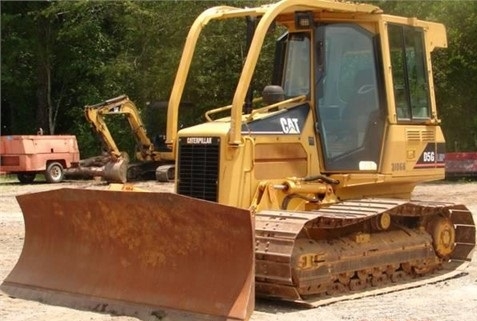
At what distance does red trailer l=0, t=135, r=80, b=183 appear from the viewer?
78.3 feet

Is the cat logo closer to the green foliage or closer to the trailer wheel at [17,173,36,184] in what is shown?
the green foliage

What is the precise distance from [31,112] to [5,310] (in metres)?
29.2

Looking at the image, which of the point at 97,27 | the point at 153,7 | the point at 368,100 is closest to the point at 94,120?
the point at 153,7

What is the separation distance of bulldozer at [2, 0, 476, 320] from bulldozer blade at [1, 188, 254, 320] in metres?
0.01

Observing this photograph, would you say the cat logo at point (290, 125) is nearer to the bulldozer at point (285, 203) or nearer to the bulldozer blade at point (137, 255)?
the bulldozer at point (285, 203)

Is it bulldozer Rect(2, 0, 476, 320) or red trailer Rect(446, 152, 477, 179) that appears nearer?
bulldozer Rect(2, 0, 476, 320)

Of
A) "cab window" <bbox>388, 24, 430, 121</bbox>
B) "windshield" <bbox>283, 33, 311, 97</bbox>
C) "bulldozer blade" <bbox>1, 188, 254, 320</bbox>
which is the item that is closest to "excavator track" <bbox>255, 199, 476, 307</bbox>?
"bulldozer blade" <bbox>1, 188, 254, 320</bbox>

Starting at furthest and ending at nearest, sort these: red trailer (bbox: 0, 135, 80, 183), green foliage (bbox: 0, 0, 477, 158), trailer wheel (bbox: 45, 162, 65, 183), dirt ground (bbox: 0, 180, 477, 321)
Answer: green foliage (bbox: 0, 0, 477, 158) → trailer wheel (bbox: 45, 162, 65, 183) → red trailer (bbox: 0, 135, 80, 183) → dirt ground (bbox: 0, 180, 477, 321)

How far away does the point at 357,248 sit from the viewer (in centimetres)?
772

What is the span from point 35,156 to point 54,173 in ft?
2.74

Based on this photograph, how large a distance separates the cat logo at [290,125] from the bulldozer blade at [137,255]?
174 cm

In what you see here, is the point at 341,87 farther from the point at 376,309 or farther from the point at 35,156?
the point at 35,156

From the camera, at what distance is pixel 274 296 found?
709cm

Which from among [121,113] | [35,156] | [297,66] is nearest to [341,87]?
[297,66]
